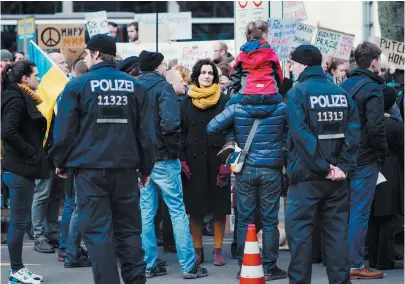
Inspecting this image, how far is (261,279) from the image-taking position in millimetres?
7691

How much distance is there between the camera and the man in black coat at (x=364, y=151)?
8.95 metres

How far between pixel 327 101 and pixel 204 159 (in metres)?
2.70

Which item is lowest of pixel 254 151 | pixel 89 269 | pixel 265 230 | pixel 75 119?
pixel 89 269

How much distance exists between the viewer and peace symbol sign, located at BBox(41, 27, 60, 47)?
17188 millimetres

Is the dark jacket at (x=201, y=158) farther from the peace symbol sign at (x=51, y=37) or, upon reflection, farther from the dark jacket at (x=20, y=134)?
the peace symbol sign at (x=51, y=37)

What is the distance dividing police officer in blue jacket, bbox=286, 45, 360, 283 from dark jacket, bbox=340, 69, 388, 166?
120 cm

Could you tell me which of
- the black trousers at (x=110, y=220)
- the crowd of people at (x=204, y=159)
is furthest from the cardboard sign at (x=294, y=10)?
the black trousers at (x=110, y=220)

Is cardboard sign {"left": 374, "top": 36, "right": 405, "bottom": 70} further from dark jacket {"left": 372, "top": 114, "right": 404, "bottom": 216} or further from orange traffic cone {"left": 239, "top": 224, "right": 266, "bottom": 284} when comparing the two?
orange traffic cone {"left": 239, "top": 224, "right": 266, "bottom": 284}

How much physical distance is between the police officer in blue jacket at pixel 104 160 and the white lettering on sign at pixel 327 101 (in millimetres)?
1416

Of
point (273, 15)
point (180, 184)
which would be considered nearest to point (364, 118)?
point (180, 184)

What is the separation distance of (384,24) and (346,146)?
983 centimetres

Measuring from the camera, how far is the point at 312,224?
25.1ft

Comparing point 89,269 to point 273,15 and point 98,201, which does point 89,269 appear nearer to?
point 98,201

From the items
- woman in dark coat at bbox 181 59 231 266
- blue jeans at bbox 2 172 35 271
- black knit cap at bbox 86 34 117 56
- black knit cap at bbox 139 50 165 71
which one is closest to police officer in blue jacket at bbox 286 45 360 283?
black knit cap at bbox 86 34 117 56
